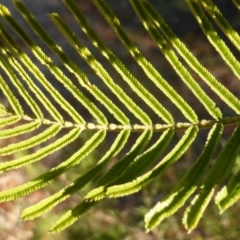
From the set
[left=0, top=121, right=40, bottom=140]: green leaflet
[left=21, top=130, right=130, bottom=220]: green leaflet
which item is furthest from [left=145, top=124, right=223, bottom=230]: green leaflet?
[left=0, top=121, right=40, bottom=140]: green leaflet

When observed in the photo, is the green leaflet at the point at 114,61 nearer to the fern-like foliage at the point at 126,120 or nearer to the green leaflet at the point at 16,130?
the fern-like foliage at the point at 126,120

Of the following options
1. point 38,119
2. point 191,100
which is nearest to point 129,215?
point 191,100

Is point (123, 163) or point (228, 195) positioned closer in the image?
point (228, 195)

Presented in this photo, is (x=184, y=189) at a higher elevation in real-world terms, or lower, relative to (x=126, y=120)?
lower

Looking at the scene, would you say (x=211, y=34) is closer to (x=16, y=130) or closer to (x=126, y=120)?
(x=126, y=120)

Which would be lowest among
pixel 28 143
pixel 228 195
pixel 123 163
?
pixel 228 195

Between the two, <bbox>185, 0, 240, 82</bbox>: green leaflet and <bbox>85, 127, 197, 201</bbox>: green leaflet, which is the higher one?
<bbox>185, 0, 240, 82</bbox>: green leaflet

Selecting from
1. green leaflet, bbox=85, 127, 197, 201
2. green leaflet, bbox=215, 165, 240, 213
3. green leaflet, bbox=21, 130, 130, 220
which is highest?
green leaflet, bbox=21, 130, 130, 220

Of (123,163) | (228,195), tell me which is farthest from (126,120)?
(228,195)

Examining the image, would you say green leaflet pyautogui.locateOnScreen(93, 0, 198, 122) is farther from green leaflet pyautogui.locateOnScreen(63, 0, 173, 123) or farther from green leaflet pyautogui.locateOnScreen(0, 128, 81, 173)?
green leaflet pyautogui.locateOnScreen(0, 128, 81, 173)

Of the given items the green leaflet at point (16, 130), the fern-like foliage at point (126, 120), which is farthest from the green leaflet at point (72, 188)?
the green leaflet at point (16, 130)

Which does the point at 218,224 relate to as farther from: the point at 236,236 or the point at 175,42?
the point at 175,42
